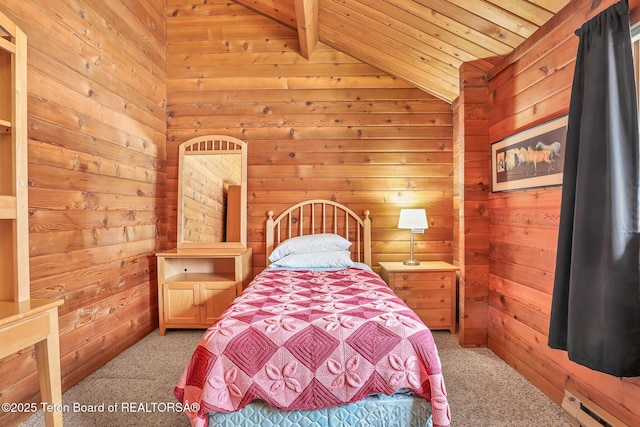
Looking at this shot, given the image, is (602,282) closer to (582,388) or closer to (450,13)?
(582,388)

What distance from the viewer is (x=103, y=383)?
2209mm

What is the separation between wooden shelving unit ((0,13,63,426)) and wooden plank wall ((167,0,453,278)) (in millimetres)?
2097

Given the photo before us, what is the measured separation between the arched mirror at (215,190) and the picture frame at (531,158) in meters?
2.35

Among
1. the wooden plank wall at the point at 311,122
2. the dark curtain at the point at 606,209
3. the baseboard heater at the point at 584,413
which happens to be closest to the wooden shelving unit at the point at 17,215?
the wooden plank wall at the point at 311,122

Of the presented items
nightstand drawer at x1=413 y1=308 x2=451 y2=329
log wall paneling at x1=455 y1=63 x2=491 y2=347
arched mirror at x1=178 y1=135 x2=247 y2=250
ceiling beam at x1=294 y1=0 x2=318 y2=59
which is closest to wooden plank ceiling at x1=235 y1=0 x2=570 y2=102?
ceiling beam at x1=294 y1=0 x2=318 y2=59

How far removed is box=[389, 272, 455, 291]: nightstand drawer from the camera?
3.06 metres

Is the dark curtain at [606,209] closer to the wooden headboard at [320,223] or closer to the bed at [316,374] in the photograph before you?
the bed at [316,374]

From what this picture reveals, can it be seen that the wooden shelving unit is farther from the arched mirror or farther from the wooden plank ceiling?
the arched mirror

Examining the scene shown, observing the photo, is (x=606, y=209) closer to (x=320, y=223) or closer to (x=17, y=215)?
(x=320, y=223)

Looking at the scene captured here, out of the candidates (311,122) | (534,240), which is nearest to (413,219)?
(534,240)

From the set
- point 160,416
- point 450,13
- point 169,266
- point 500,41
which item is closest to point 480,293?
point 500,41

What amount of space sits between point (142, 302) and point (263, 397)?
2088 mm

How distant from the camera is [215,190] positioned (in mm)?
3479

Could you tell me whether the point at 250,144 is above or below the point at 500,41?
below
